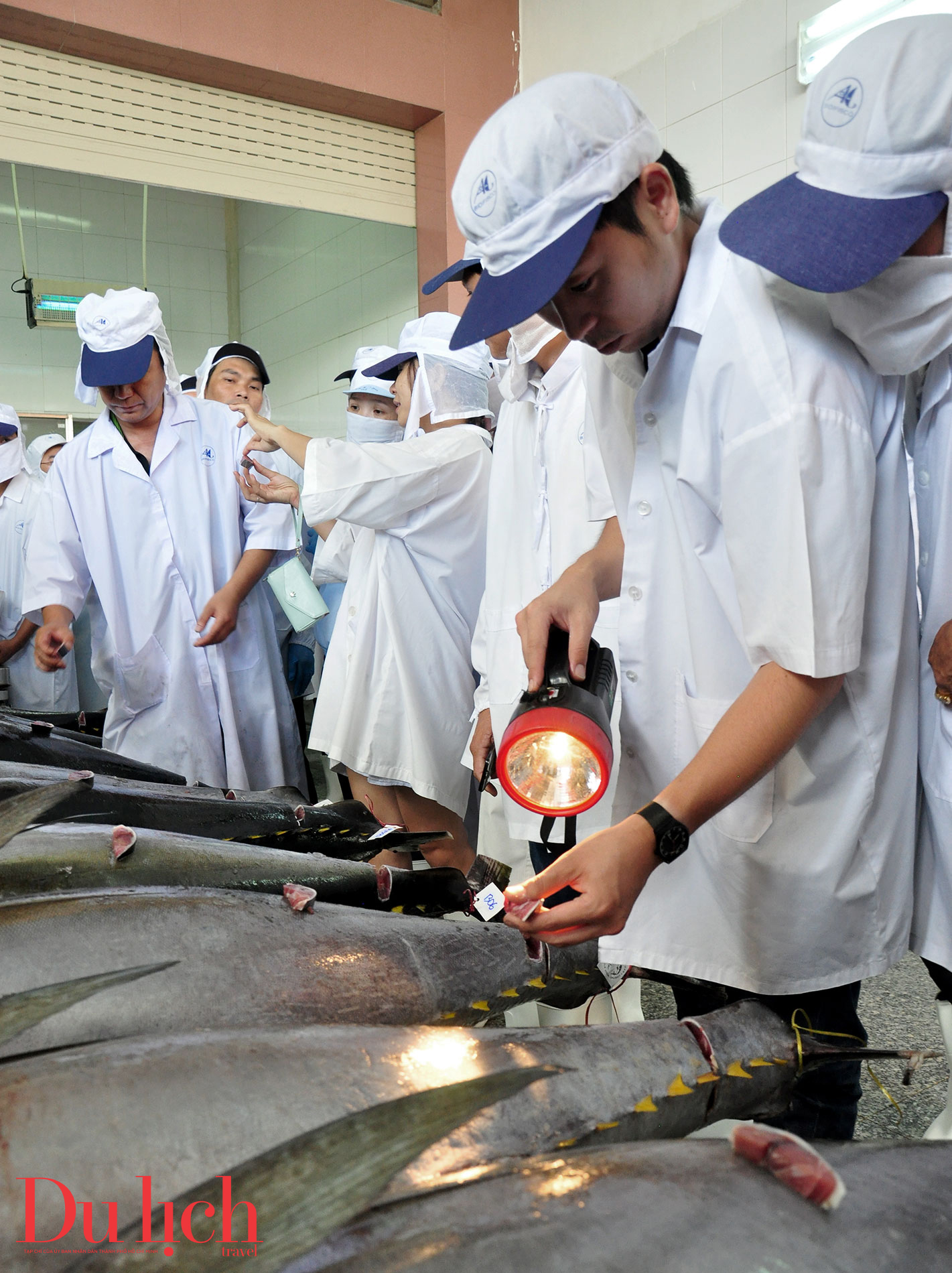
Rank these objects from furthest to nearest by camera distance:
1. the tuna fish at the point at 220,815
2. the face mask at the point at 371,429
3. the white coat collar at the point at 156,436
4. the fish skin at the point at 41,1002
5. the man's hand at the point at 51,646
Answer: the face mask at the point at 371,429 < the white coat collar at the point at 156,436 < the man's hand at the point at 51,646 < the tuna fish at the point at 220,815 < the fish skin at the point at 41,1002

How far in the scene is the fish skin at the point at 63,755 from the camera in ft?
6.91

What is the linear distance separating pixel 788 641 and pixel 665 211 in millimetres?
527

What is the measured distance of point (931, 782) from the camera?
4.17 ft

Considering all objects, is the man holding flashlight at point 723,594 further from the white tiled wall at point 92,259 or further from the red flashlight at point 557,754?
the white tiled wall at point 92,259

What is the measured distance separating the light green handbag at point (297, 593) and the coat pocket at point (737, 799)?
2129mm

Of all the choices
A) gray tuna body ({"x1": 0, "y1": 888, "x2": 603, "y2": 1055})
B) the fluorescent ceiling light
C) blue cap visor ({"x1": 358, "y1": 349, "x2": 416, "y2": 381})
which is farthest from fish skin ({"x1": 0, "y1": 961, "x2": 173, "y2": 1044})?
the fluorescent ceiling light

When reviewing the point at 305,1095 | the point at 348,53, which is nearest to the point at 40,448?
the point at 348,53

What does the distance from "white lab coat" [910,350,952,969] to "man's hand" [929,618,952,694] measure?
33mm

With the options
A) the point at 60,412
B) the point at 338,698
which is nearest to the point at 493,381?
the point at 338,698

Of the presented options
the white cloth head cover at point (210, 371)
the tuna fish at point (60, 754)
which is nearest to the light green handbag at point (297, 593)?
the tuna fish at point (60, 754)

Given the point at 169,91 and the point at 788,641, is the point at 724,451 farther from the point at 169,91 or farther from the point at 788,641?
the point at 169,91

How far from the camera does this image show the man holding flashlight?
108 centimetres

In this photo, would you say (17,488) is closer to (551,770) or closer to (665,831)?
(551,770)

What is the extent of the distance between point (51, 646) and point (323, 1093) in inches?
92.6
